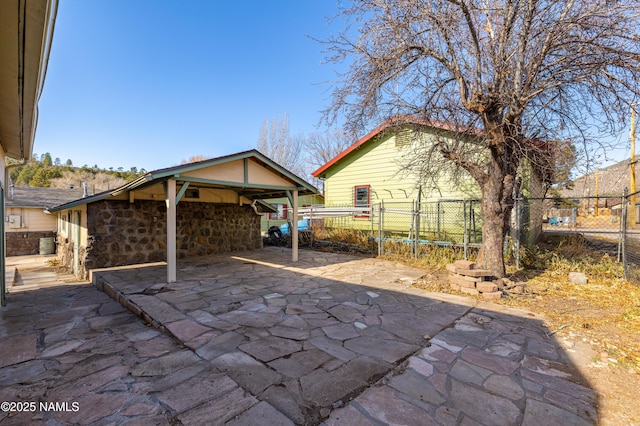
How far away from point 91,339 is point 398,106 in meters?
6.70

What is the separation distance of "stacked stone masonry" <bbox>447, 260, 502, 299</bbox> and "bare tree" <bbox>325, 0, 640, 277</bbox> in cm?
65

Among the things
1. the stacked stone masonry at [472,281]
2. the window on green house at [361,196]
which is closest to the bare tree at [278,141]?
the window on green house at [361,196]

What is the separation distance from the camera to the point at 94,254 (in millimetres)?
7230

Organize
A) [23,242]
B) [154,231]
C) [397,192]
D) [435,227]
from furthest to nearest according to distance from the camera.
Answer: [23,242], [397,192], [435,227], [154,231]

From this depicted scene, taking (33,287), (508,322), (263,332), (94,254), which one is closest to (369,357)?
(263,332)

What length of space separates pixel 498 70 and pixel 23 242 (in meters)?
23.3

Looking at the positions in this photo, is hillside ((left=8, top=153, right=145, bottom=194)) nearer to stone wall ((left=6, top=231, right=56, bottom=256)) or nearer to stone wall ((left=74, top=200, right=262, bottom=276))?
stone wall ((left=6, top=231, right=56, bottom=256))

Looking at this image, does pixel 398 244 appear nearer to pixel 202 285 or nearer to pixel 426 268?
pixel 426 268

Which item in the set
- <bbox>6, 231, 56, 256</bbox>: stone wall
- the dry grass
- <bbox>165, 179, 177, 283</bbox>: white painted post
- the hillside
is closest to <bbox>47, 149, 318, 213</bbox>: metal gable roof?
<bbox>165, 179, 177, 283</bbox>: white painted post

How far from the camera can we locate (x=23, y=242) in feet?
51.7

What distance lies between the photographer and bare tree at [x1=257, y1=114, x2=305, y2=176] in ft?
81.5

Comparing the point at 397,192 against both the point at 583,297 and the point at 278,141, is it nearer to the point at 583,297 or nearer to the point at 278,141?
the point at 583,297

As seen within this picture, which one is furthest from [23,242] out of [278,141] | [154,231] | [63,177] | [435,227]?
[63,177]

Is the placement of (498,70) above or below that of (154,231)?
above
